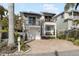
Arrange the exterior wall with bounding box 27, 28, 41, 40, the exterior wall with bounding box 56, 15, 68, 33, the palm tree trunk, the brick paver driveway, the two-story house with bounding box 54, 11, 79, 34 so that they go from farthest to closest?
A: the exterior wall with bounding box 56, 15, 68, 33
the two-story house with bounding box 54, 11, 79, 34
the exterior wall with bounding box 27, 28, 41, 40
the brick paver driveway
the palm tree trunk

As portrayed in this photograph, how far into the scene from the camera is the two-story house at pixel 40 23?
558 inches

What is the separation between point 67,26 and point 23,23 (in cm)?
381

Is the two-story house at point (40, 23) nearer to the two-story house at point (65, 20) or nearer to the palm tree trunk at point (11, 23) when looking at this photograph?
the two-story house at point (65, 20)

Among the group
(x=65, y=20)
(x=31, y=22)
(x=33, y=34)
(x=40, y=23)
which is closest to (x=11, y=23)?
(x=33, y=34)

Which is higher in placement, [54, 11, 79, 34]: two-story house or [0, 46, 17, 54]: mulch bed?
[54, 11, 79, 34]: two-story house

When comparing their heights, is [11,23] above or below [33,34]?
above

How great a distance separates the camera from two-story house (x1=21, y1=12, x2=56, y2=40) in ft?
46.5

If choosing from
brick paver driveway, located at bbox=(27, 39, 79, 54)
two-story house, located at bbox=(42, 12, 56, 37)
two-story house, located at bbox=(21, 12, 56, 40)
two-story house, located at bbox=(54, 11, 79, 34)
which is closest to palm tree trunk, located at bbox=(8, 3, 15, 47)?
brick paver driveway, located at bbox=(27, 39, 79, 54)

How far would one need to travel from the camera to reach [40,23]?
15523mm

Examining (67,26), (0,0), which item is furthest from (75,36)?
Result: (0,0)

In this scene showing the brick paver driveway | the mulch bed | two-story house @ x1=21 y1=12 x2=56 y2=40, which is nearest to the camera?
the mulch bed

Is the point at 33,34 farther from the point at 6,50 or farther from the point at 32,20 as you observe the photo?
the point at 6,50

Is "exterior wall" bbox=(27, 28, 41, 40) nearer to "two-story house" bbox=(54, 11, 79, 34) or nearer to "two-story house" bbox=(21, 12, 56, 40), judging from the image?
"two-story house" bbox=(21, 12, 56, 40)

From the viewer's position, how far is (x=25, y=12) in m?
14.4
